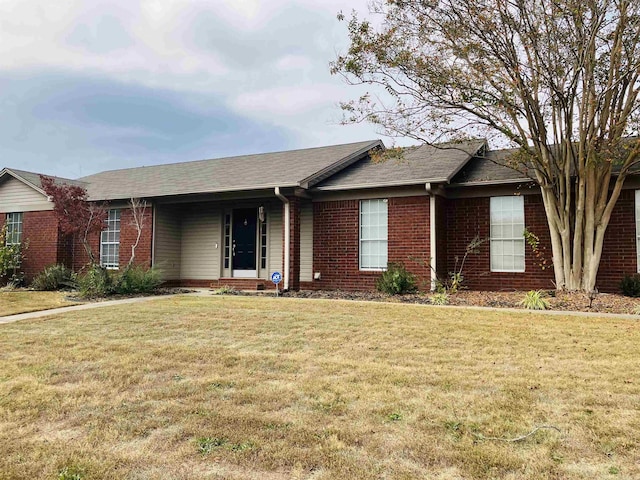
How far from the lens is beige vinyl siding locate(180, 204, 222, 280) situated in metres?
15.8

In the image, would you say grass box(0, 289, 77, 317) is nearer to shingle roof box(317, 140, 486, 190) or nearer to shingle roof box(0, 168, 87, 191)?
shingle roof box(0, 168, 87, 191)

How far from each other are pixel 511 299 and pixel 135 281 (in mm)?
9338

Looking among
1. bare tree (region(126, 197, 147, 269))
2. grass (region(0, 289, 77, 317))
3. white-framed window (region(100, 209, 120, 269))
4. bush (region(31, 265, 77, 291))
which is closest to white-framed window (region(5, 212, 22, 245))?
bush (region(31, 265, 77, 291))

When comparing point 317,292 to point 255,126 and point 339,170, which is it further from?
point 255,126

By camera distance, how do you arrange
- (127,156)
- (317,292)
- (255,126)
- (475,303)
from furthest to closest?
1. (127,156)
2. (255,126)
3. (317,292)
4. (475,303)

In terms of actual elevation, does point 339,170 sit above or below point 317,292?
above

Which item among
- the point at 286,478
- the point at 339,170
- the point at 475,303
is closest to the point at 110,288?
the point at 339,170

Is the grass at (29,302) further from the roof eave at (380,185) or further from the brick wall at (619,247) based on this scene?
the brick wall at (619,247)

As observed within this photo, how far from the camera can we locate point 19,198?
1709 cm

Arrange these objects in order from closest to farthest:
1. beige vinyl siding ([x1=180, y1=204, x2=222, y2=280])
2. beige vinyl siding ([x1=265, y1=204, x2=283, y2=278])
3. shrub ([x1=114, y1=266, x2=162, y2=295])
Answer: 1. shrub ([x1=114, y1=266, x2=162, y2=295])
2. beige vinyl siding ([x1=265, y1=204, x2=283, y2=278])
3. beige vinyl siding ([x1=180, y1=204, x2=222, y2=280])

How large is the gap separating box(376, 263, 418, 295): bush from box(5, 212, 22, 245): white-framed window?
12.9m

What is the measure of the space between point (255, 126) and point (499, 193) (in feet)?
55.2

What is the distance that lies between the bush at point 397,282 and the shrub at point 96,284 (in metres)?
6.90

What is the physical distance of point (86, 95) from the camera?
23797 millimetres
